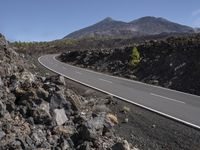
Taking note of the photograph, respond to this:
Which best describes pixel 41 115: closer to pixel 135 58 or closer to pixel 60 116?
pixel 60 116

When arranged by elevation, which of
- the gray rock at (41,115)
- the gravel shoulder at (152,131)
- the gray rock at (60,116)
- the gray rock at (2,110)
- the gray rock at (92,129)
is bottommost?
the gravel shoulder at (152,131)

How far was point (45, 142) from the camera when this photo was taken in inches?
370

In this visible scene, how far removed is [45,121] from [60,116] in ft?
2.59

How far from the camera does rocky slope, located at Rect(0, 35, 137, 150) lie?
369 inches

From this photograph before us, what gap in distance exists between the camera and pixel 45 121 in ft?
34.7

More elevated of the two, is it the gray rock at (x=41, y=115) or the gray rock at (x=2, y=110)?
the gray rock at (x=2, y=110)

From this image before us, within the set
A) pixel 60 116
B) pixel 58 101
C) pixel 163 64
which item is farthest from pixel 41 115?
pixel 163 64

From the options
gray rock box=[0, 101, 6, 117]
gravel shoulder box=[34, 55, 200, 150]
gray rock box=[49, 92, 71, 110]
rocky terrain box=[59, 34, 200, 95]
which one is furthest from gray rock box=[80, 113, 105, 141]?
rocky terrain box=[59, 34, 200, 95]

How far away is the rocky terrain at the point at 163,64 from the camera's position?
28.1 meters

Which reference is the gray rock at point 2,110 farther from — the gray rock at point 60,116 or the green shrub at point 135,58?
the green shrub at point 135,58

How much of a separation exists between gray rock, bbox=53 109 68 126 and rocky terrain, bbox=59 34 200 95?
14.8m

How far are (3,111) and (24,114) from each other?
2.54ft

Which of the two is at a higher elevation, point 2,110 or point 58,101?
point 2,110

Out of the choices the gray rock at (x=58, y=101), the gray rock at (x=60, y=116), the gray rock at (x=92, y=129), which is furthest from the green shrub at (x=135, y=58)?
the gray rock at (x=60, y=116)
